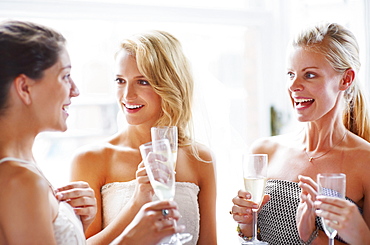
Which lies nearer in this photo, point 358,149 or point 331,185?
point 331,185

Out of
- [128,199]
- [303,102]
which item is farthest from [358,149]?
[128,199]

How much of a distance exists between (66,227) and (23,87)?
0.48 meters

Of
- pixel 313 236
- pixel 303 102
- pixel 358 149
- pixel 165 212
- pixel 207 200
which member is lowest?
pixel 313 236

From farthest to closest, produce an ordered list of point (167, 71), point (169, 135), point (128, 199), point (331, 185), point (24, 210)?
point (167, 71) → point (128, 199) → point (169, 135) → point (331, 185) → point (24, 210)

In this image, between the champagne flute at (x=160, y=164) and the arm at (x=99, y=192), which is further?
the arm at (x=99, y=192)

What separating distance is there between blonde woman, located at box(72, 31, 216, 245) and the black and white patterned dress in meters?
0.27

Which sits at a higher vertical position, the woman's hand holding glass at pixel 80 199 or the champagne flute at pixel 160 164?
the champagne flute at pixel 160 164

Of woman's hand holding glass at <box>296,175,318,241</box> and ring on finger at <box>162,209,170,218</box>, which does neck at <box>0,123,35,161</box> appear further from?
woman's hand holding glass at <box>296,175,318,241</box>

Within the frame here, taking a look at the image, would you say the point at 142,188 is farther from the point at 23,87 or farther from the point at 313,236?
the point at 313,236

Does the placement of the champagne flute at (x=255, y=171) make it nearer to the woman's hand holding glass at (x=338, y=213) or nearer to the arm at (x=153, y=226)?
the woman's hand holding glass at (x=338, y=213)

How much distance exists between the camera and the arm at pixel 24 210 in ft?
4.43

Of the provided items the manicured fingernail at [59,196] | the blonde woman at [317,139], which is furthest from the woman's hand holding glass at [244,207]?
the manicured fingernail at [59,196]

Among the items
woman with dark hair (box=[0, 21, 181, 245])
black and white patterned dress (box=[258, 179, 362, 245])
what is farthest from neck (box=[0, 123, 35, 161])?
black and white patterned dress (box=[258, 179, 362, 245])

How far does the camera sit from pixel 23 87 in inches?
56.9
